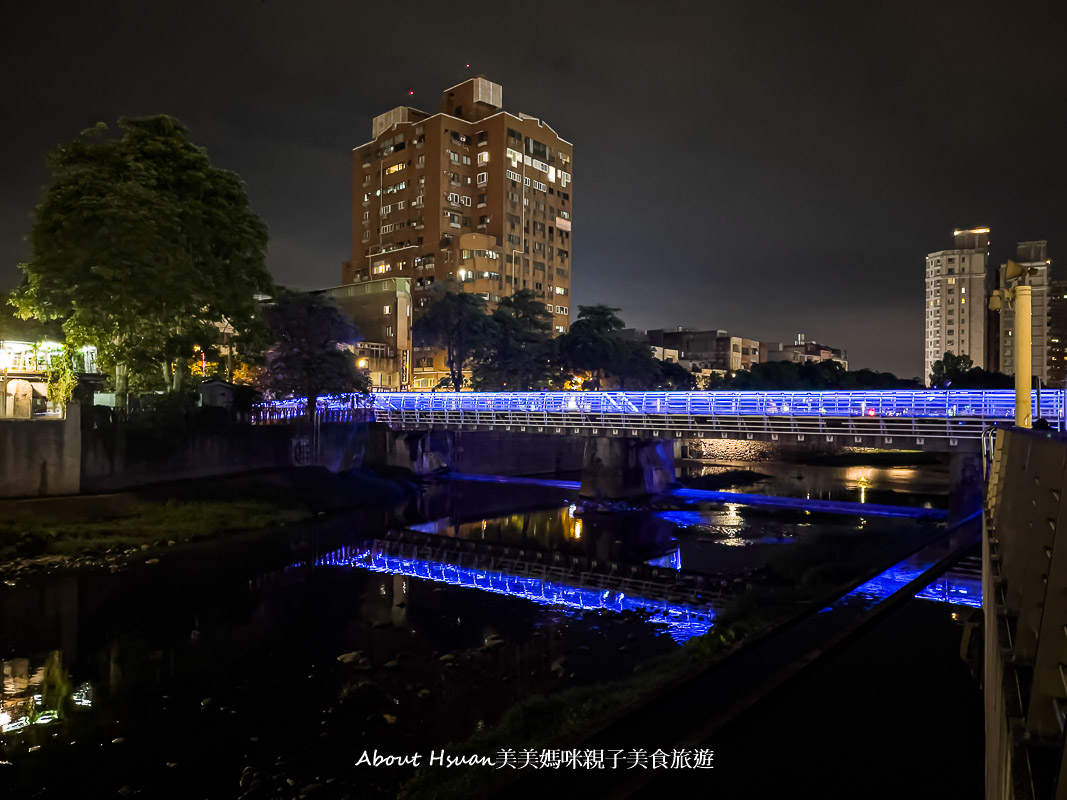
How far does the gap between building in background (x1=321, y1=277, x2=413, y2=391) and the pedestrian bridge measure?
1273 inches

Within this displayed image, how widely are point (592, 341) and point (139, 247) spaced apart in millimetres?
50694

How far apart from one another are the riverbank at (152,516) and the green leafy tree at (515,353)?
3004 cm

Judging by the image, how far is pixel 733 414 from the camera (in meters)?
39.8

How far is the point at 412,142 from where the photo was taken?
131 m

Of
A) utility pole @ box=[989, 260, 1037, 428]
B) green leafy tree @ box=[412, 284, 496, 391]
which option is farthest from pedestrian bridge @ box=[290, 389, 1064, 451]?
green leafy tree @ box=[412, 284, 496, 391]

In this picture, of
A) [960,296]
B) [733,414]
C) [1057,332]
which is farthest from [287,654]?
[1057,332]

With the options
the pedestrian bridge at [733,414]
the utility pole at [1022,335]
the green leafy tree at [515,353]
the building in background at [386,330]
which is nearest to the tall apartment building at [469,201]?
the building in background at [386,330]

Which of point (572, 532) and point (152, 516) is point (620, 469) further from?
point (152, 516)

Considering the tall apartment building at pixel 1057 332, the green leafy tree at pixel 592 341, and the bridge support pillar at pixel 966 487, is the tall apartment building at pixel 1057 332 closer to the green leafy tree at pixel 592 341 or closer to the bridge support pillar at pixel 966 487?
the green leafy tree at pixel 592 341

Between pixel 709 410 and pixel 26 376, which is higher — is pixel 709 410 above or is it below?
below

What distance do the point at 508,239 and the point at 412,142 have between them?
25033mm

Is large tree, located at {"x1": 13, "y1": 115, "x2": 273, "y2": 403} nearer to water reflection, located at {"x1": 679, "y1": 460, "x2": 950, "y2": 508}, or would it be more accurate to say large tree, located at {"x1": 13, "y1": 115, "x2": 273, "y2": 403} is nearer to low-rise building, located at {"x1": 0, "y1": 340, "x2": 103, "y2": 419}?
low-rise building, located at {"x1": 0, "y1": 340, "x2": 103, "y2": 419}

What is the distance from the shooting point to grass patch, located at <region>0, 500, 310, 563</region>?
28359mm

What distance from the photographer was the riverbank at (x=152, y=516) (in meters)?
28.1
